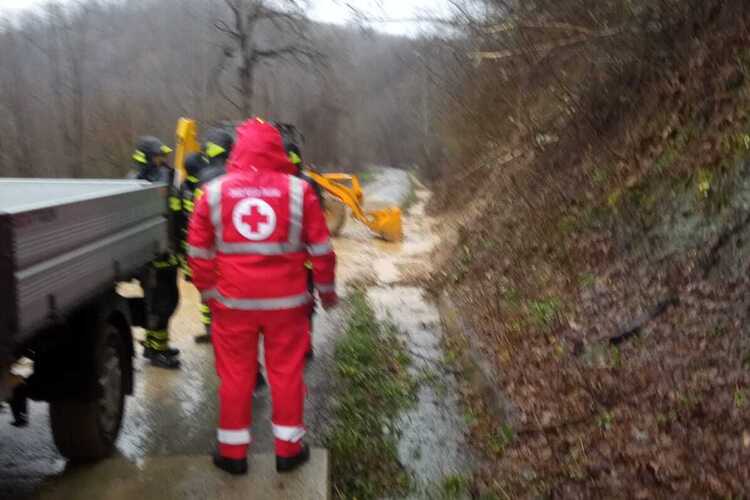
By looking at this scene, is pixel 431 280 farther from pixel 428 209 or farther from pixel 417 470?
pixel 428 209

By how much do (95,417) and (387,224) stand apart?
17260mm

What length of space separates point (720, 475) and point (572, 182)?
5783mm

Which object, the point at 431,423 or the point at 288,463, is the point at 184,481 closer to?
the point at 288,463

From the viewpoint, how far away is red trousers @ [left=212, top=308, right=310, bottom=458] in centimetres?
390

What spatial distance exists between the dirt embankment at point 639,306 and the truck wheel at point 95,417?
245cm

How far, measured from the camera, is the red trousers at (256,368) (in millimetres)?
3902

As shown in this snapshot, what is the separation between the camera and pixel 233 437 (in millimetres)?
4008

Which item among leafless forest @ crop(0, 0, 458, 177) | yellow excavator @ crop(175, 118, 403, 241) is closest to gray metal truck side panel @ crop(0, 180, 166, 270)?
yellow excavator @ crop(175, 118, 403, 241)

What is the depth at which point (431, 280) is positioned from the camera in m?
11.8

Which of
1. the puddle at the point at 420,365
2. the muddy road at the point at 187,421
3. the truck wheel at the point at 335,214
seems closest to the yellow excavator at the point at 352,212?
the truck wheel at the point at 335,214

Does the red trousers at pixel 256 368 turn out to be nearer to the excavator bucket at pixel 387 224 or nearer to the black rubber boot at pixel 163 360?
the black rubber boot at pixel 163 360

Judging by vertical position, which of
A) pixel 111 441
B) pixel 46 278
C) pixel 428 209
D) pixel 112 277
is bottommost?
pixel 428 209

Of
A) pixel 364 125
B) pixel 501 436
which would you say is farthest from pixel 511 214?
pixel 364 125

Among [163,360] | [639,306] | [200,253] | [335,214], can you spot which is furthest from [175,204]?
[335,214]
